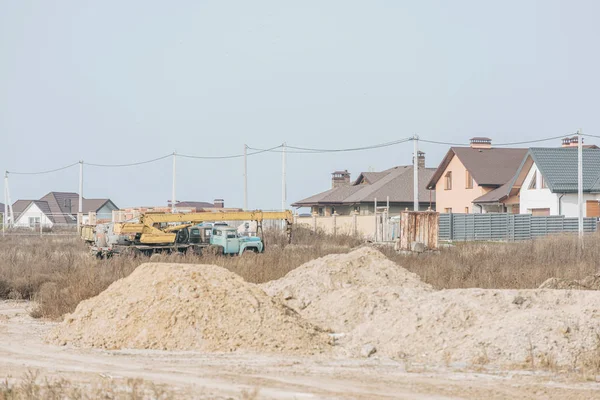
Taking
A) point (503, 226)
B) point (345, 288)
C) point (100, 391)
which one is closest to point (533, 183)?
point (503, 226)

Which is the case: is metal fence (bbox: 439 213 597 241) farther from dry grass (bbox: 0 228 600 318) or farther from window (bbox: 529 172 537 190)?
dry grass (bbox: 0 228 600 318)

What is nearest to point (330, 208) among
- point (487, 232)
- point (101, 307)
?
point (487, 232)

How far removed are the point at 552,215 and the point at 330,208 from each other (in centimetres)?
2720

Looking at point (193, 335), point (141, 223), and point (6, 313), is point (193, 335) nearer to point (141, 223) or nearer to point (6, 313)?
point (6, 313)

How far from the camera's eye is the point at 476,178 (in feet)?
192

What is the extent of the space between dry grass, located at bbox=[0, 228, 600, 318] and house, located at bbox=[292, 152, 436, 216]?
3233 centimetres

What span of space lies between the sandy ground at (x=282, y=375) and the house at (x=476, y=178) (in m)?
43.4

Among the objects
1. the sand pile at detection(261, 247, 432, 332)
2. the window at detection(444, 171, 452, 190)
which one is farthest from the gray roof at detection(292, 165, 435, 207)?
the sand pile at detection(261, 247, 432, 332)

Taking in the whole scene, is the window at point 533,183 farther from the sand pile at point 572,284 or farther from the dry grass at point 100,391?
the dry grass at point 100,391

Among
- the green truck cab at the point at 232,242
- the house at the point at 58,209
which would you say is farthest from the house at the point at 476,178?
the house at the point at 58,209

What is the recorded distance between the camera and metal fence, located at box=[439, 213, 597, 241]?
1914 inches

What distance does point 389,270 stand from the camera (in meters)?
Answer: 21.6

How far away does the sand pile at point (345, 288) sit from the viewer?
700 inches

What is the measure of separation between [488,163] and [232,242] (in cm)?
2941
